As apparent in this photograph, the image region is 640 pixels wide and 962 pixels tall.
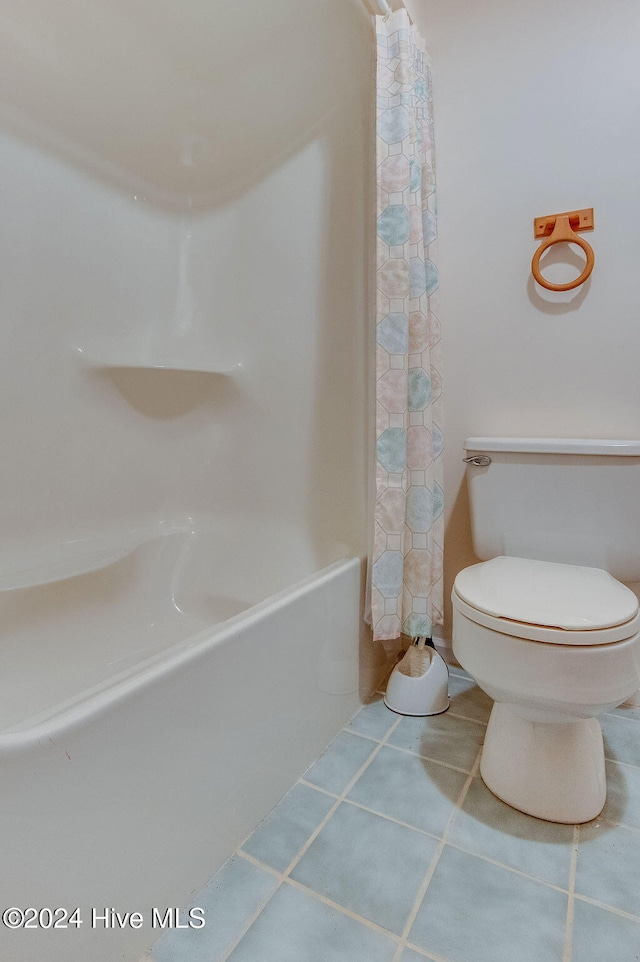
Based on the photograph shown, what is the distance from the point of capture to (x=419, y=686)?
1363 millimetres

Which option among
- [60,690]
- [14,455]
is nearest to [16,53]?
[14,455]

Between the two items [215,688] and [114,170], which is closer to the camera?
[215,688]

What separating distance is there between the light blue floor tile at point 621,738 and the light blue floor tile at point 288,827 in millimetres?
705

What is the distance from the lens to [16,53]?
128 cm

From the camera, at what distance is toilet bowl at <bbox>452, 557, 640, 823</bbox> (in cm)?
87

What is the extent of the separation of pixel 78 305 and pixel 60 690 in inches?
41.5

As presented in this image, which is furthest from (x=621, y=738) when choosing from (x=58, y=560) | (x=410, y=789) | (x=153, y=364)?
(x=153, y=364)

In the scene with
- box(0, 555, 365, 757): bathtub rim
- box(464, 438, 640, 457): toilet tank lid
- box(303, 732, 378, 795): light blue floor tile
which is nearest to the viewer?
box(0, 555, 365, 757): bathtub rim

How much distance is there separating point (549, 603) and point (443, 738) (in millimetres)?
529

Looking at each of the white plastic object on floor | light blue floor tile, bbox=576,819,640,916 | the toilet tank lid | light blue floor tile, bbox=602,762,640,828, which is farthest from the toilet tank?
light blue floor tile, bbox=576,819,640,916

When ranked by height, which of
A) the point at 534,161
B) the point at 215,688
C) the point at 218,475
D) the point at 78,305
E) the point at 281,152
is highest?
the point at 281,152

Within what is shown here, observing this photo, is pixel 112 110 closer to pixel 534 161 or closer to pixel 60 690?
pixel 534 161

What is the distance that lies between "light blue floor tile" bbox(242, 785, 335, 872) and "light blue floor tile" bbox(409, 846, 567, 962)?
0.24 m

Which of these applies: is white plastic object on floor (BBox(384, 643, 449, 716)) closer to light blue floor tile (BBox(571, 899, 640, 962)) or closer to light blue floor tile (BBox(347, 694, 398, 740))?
light blue floor tile (BBox(347, 694, 398, 740))
